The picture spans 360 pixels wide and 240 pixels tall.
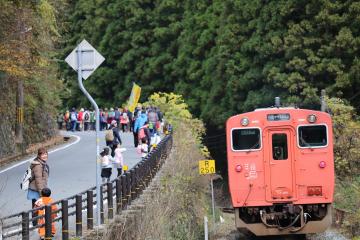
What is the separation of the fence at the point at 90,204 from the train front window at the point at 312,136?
4.17 metres

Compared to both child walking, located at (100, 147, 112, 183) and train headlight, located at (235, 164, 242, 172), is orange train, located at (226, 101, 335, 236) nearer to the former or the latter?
train headlight, located at (235, 164, 242, 172)

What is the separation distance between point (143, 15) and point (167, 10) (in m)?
3.05

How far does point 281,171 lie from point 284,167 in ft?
0.42

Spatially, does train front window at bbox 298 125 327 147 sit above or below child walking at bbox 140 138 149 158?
above

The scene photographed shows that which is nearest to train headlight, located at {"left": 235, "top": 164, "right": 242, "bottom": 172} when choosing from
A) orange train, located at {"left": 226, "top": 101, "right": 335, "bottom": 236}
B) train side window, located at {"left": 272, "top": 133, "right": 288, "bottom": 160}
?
orange train, located at {"left": 226, "top": 101, "right": 335, "bottom": 236}

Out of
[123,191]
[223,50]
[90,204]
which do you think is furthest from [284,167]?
[223,50]

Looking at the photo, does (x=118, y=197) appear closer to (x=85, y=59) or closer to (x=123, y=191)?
(x=123, y=191)

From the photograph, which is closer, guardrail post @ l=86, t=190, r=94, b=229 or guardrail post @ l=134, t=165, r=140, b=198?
guardrail post @ l=86, t=190, r=94, b=229

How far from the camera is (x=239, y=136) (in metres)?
19.5

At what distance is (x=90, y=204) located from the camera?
13.8 meters

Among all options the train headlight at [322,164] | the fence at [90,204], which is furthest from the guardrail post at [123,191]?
the train headlight at [322,164]

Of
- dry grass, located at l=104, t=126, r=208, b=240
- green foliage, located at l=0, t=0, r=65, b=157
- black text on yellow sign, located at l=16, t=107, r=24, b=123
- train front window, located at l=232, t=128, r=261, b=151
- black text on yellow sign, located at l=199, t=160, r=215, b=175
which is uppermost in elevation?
green foliage, located at l=0, t=0, r=65, b=157

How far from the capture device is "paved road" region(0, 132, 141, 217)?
19859mm

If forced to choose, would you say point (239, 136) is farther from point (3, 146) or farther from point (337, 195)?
point (3, 146)
